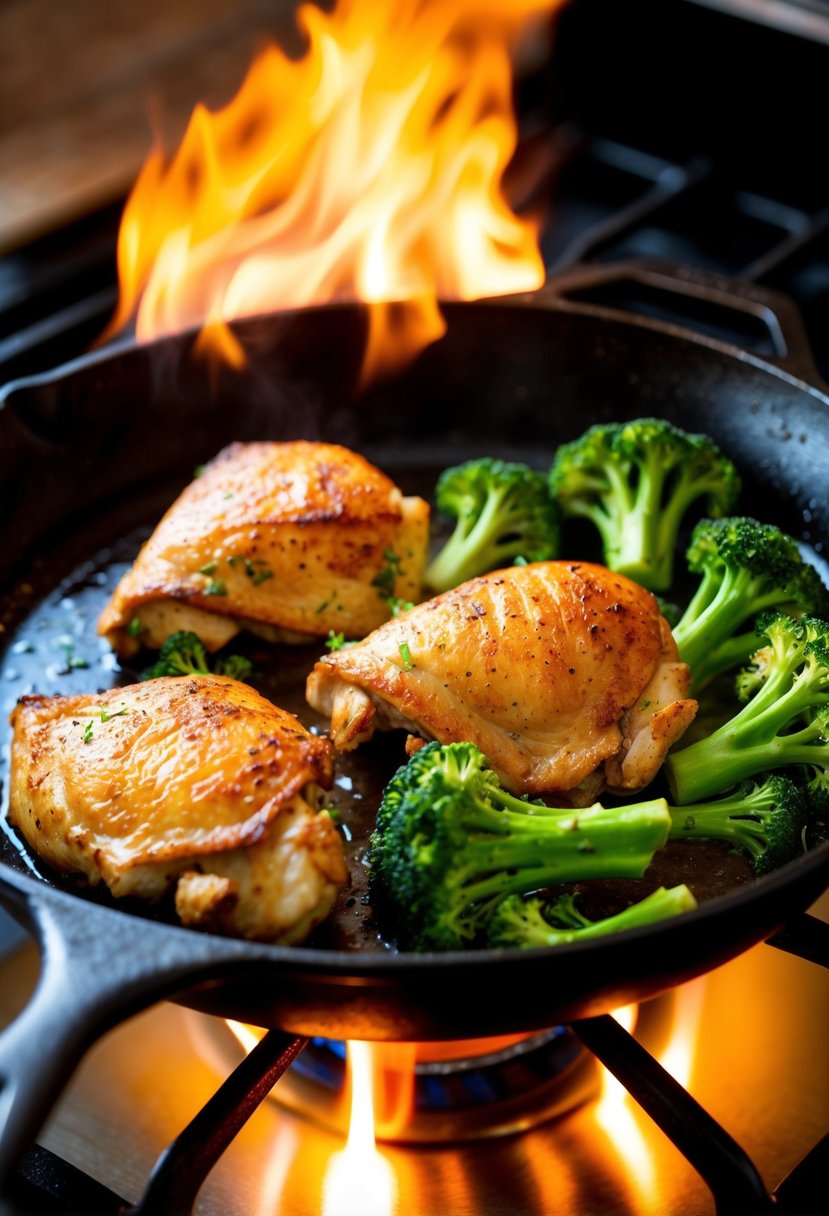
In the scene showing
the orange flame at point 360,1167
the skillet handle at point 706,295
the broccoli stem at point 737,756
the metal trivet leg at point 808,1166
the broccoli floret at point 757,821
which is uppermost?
the skillet handle at point 706,295

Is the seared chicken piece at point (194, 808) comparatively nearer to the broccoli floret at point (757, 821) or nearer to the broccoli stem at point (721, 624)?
the broccoli floret at point (757, 821)

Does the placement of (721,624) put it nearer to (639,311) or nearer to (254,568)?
(254,568)

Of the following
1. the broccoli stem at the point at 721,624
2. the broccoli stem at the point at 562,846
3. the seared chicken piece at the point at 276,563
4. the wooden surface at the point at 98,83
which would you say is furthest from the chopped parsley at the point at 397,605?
the wooden surface at the point at 98,83

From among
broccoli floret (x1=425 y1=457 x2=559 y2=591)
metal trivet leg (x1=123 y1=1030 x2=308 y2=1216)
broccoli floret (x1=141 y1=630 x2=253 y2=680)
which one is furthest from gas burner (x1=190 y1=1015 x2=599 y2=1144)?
broccoli floret (x1=425 y1=457 x2=559 y2=591)

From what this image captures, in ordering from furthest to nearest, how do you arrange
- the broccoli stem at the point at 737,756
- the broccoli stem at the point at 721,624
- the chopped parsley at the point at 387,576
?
1. the chopped parsley at the point at 387,576
2. the broccoli stem at the point at 721,624
3. the broccoli stem at the point at 737,756

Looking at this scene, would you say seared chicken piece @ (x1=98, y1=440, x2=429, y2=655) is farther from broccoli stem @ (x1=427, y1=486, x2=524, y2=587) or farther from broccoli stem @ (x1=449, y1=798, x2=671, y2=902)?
broccoli stem @ (x1=449, y1=798, x2=671, y2=902)

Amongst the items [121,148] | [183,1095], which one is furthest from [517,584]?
[121,148]
